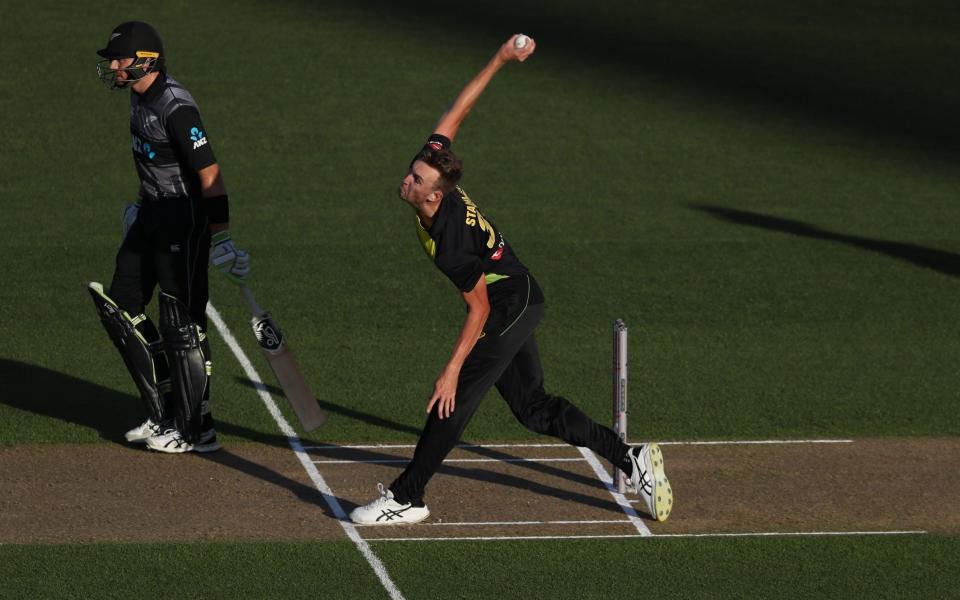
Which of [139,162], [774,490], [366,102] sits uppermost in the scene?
[139,162]

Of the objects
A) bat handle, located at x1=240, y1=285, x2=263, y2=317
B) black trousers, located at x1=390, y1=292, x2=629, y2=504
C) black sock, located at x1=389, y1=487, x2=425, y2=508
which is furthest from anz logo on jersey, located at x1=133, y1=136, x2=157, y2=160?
black sock, located at x1=389, y1=487, x2=425, y2=508

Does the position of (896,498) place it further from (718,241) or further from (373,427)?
(718,241)

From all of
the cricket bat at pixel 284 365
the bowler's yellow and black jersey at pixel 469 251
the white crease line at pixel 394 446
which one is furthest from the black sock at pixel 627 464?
the cricket bat at pixel 284 365

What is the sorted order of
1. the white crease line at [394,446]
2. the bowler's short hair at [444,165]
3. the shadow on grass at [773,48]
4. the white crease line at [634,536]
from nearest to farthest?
the bowler's short hair at [444,165] < the white crease line at [634,536] < the white crease line at [394,446] < the shadow on grass at [773,48]

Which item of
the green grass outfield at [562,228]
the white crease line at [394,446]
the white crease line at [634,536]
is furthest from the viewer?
the white crease line at [394,446]

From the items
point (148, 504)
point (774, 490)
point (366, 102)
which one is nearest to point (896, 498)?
point (774, 490)

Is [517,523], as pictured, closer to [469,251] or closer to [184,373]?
[469,251]

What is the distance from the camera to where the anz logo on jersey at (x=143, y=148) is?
977cm

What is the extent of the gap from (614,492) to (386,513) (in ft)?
4.87

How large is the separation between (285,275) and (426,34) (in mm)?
10048

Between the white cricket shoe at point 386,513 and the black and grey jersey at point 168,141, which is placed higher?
the black and grey jersey at point 168,141

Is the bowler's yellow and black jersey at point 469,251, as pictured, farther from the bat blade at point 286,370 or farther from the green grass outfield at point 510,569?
the bat blade at point 286,370

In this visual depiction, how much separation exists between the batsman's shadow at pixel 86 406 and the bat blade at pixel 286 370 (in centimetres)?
33

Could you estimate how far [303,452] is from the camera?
10.2m
